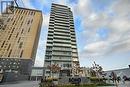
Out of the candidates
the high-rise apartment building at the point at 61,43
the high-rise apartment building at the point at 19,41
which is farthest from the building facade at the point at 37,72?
the high-rise apartment building at the point at 61,43

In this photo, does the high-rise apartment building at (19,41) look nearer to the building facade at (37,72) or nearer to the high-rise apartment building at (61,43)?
the building facade at (37,72)

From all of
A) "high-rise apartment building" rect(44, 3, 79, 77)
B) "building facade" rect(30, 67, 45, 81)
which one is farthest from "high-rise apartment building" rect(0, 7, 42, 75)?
"high-rise apartment building" rect(44, 3, 79, 77)

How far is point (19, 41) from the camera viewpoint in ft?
350

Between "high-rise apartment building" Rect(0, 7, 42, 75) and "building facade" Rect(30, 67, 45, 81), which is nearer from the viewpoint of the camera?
"high-rise apartment building" Rect(0, 7, 42, 75)

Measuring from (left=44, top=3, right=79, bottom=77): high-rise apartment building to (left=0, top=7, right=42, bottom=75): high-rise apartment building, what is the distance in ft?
39.7

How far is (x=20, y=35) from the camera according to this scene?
110375 mm

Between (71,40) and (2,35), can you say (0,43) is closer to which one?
(2,35)

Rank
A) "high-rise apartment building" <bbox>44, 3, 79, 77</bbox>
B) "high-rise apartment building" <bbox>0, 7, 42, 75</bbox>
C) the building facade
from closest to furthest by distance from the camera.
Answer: "high-rise apartment building" <bbox>0, 7, 42, 75</bbox>, "high-rise apartment building" <bbox>44, 3, 79, 77</bbox>, the building facade

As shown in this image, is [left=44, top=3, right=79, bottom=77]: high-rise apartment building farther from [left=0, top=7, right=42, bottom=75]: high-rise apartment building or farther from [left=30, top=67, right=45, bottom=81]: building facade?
[left=0, top=7, right=42, bottom=75]: high-rise apartment building

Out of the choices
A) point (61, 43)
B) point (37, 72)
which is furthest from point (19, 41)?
point (61, 43)

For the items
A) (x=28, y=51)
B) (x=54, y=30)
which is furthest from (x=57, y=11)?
(x=28, y=51)

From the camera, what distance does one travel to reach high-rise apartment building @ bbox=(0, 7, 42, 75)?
89000 millimetres

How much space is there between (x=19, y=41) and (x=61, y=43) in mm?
30736

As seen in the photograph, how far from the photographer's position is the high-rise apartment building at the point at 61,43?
98137mm
